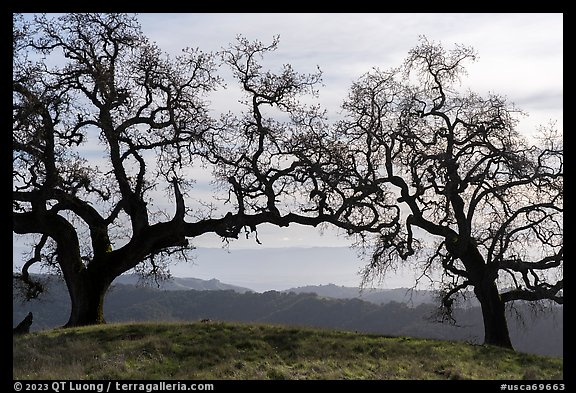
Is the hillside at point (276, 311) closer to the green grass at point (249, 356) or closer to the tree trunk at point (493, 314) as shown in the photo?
the tree trunk at point (493, 314)

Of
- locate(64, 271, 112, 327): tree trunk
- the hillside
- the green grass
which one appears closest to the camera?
the green grass

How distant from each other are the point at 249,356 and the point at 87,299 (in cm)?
1058

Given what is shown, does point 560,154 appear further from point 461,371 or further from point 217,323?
point 217,323

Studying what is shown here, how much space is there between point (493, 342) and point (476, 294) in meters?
2.27

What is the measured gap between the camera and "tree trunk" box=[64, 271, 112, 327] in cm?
2481

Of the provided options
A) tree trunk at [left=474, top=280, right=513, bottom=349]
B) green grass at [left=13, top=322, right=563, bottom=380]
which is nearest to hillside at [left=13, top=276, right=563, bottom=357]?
tree trunk at [left=474, top=280, right=513, bottom=349]

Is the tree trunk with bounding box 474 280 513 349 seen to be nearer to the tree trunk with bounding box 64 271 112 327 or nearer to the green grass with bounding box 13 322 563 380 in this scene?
the green grass with bounding box 13 322 563 380

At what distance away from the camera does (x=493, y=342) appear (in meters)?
24.8

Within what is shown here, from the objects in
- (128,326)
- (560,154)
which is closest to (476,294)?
(560,154)

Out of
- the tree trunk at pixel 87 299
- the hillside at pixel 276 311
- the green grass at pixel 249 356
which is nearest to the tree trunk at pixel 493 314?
the green grass at pixel 249 356

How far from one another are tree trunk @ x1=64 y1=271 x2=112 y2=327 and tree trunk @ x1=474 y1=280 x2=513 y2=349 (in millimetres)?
17811

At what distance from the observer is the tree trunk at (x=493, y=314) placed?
2486 cm

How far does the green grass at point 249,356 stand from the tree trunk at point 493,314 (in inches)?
91.2
